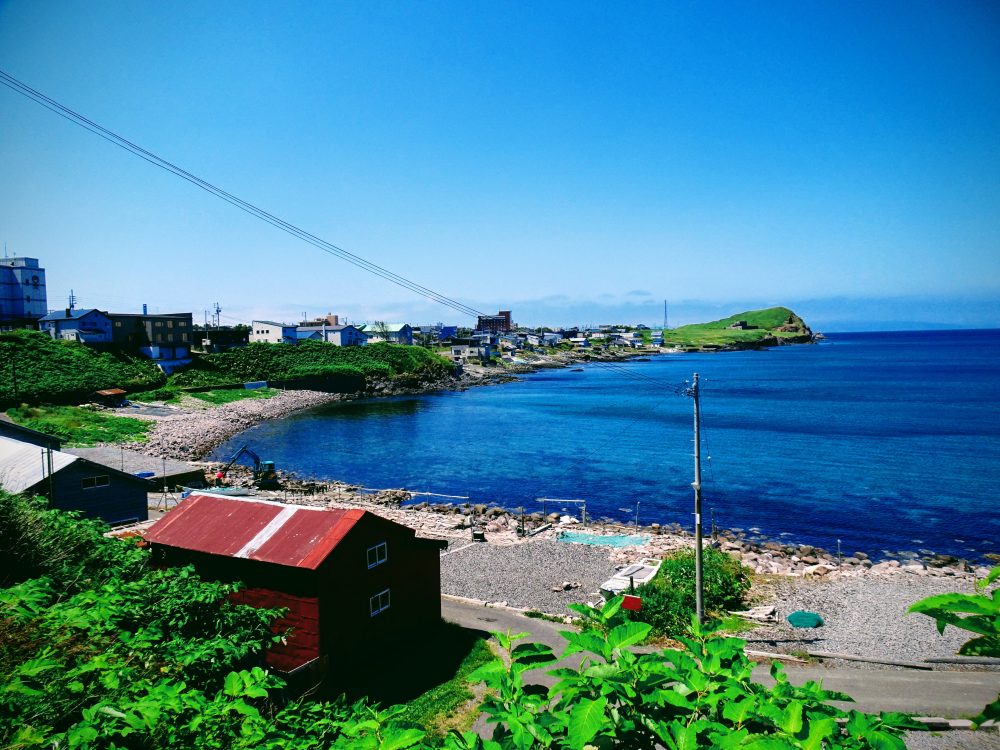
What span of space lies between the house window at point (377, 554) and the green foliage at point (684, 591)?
7954mm

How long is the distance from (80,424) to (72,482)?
34013 millimetres

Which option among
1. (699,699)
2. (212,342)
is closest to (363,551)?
(699,699)

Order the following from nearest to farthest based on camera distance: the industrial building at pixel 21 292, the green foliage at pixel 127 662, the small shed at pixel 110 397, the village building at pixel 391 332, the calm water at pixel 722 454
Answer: the green foliage at pixel 127 662 < the calm water at pixel 722 454 < the small shed at pixel 110 397 < the industrial building at pixel 21 292 < the village building at pixel 391 332

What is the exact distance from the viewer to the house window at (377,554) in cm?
1569

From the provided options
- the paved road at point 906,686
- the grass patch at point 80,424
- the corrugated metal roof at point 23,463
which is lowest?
the paved road at point 906,686

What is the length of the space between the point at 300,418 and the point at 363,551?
6487 centimetres

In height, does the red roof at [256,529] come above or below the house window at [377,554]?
above

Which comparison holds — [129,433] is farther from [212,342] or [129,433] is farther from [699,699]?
[699,699]

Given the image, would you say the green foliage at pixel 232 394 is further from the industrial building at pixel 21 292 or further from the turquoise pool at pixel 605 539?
the turquoise pool at pixel 605 539

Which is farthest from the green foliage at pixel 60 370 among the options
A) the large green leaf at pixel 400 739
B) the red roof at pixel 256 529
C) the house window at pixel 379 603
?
the large green leaf at pixel 400 739

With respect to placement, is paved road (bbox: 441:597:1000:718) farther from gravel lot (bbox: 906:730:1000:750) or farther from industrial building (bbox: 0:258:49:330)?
industrial building (bbox: 0:258:49:330)

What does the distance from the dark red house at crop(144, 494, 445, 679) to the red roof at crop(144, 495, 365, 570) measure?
3 centimetres

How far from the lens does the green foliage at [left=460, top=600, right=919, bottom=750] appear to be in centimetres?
249

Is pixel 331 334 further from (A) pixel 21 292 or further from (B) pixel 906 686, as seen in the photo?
(B) pixel 906 686
